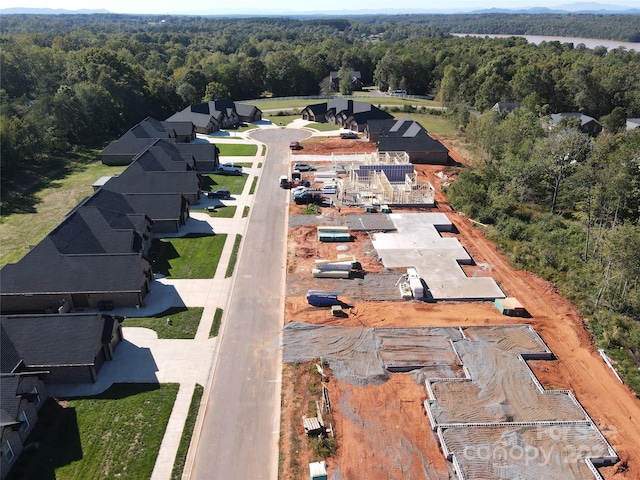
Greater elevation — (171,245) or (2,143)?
(2,143)

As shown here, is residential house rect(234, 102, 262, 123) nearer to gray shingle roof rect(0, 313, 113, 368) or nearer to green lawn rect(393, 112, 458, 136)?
green lawn rect(393, 112, 458, 136)

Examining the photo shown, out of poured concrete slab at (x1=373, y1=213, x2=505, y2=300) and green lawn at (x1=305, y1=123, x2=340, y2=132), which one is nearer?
poured concrete slab at (x1=373, y1=213, x2=505, y2=300)

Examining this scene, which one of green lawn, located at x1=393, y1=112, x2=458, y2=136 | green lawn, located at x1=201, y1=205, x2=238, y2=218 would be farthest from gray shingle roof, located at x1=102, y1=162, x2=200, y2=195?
green lawn, located at x1=393, y1=112, x2=458, y2=136

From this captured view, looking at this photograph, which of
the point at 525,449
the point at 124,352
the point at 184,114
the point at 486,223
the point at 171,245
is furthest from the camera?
the point at 184,114

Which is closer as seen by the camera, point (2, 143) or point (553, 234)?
point (553, 234)

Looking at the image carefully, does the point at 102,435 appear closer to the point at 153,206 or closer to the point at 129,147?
the point at 153,206

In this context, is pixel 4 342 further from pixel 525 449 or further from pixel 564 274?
pixel 564 274

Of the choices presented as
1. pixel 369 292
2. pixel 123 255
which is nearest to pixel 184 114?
pixel 123 255
